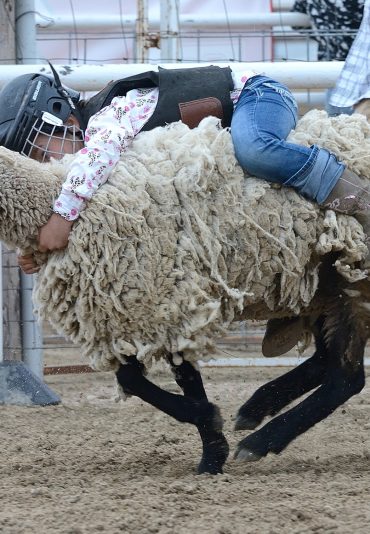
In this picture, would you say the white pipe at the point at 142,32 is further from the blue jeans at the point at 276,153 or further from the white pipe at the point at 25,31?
the blue jeans at the point at 276,153

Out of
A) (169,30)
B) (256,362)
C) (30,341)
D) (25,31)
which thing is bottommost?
(256,362)

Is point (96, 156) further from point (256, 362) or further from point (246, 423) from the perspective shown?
point (256, 362)

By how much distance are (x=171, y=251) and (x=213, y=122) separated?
0.56 meters

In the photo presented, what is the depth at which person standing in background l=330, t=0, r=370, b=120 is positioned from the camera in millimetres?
Result: 5551

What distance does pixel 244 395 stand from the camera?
5516 millimetres

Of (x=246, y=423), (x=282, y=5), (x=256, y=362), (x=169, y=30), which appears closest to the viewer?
(x=246, y=423)

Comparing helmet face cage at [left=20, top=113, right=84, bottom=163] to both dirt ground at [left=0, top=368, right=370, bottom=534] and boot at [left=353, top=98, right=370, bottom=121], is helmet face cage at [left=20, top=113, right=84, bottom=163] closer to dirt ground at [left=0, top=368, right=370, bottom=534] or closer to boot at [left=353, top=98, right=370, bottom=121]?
dirt ground at [left=0, top=368, right=370, bottom=534]

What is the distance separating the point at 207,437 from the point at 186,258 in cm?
66

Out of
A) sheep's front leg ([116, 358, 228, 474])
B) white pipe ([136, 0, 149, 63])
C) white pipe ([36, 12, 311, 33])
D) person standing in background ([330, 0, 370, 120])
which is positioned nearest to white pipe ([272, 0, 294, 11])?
white pipe ([36, 12, 311, 33])

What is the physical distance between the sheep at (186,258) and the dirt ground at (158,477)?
26cm

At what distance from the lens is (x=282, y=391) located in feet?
13.5

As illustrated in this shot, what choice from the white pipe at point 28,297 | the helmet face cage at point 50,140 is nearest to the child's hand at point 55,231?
the helmet face cage at point 50,140

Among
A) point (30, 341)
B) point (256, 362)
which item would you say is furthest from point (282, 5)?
point (30, 341)

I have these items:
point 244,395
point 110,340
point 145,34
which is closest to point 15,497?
point 110,340
